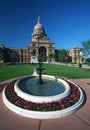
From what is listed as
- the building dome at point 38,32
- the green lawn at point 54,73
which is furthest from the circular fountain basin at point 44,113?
the building dome at point 38,32

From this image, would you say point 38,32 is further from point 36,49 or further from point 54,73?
point 54,73

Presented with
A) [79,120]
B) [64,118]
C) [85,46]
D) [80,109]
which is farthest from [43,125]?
[85,46]

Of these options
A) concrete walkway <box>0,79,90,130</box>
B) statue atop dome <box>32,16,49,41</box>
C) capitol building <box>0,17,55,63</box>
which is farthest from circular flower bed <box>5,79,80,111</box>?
statue atop dome <box>32,16,49,41</box>

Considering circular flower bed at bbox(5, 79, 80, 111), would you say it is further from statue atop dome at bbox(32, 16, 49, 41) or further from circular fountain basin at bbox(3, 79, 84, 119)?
statue atop dome at bbox(32, 16, 49, 41)

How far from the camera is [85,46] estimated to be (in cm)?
3938

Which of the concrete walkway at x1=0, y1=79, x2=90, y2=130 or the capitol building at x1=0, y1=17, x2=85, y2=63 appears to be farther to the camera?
the capitol building at x1=0, y1=17, x2=85, y2=63

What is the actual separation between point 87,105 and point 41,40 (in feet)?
342

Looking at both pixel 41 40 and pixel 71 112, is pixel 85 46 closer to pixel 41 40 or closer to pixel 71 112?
pixel 71 112

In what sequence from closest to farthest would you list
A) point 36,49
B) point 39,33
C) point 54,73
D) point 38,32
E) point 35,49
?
point 54,73 → point 35,49 → point 36,49 → point 39,33 → point 38,32

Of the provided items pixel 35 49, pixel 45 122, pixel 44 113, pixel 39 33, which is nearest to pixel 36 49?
pixel 35 49

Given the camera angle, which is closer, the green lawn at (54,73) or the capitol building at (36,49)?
the green lawn at (54,73)

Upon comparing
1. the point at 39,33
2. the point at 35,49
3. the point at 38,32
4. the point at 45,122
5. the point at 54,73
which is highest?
the point at 38,32

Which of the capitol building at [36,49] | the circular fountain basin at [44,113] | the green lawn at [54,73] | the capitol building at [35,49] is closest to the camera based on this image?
the circular fountain basin at [44,113]

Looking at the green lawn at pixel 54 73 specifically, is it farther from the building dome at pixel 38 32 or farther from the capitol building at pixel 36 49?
the building dome at pixel 38 32
